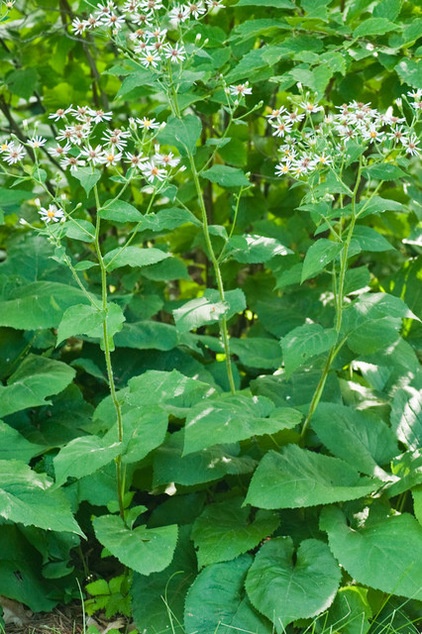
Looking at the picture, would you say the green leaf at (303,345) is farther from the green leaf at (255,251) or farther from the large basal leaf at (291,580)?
the large basal leaf at (291,580)

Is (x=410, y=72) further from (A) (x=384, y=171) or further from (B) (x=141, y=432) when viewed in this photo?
(B) (x=141, y=432)

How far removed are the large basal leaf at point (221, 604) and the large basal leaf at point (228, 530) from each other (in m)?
0.04

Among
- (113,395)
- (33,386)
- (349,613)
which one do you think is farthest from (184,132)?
(349,613)

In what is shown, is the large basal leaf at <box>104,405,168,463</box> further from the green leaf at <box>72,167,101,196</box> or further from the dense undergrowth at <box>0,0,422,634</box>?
the green leaf at <box>72,167,101,196</box>

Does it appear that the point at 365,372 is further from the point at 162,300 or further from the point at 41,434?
the point at 41,434

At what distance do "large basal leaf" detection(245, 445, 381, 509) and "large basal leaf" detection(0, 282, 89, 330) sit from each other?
3.27ft

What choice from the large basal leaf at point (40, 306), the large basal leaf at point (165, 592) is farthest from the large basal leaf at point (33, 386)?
the large basal leaf at point (165, 592)

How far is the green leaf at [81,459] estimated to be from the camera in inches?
91.9

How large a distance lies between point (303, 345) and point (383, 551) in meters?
0.66

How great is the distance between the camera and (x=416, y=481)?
2598 millimetres

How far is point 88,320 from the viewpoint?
227 centimetres

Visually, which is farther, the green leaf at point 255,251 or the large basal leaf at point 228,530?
the green leaf at point 255,251

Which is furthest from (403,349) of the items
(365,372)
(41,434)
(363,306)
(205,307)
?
(41,434)

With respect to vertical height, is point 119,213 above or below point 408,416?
above
